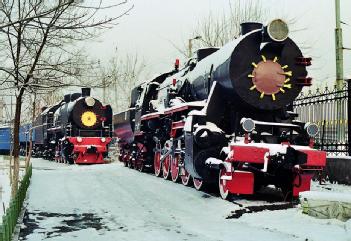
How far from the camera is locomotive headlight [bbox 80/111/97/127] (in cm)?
2520

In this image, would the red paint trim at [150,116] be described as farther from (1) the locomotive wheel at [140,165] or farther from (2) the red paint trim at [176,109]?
(1) the locomotive wheel at [140,165]

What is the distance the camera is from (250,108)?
1029 cm

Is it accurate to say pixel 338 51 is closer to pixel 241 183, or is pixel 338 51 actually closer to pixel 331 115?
pixel 331 115

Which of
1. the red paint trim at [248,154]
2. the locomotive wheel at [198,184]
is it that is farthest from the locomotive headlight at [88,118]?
the red paint trim at [248,154]

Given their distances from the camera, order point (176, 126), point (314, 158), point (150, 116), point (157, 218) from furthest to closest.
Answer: point (150, 116) → point (176, 126) → point (314, 158) → point (157, 218)

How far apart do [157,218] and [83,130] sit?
17411 mm

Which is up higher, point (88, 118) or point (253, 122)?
point (88, 118)

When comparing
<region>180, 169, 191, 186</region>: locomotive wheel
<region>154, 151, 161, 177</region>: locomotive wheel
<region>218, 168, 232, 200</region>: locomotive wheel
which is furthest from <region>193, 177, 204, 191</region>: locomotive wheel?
<region>154, 151, 161, 177</region>: locomotive wheel

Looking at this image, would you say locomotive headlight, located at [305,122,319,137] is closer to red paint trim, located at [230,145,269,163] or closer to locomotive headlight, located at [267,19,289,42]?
red paint trim, located at [230,145,269,163]

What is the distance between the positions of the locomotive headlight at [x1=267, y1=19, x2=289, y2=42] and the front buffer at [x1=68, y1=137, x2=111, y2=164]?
15587 millimetres

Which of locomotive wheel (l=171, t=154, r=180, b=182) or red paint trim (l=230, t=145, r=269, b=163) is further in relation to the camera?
locomotive wheel (l=171, t=154, r=180, b=182)

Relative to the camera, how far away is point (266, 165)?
899cm

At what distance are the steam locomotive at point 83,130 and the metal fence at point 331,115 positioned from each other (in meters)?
13.0

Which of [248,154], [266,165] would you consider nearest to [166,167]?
[248,154]
